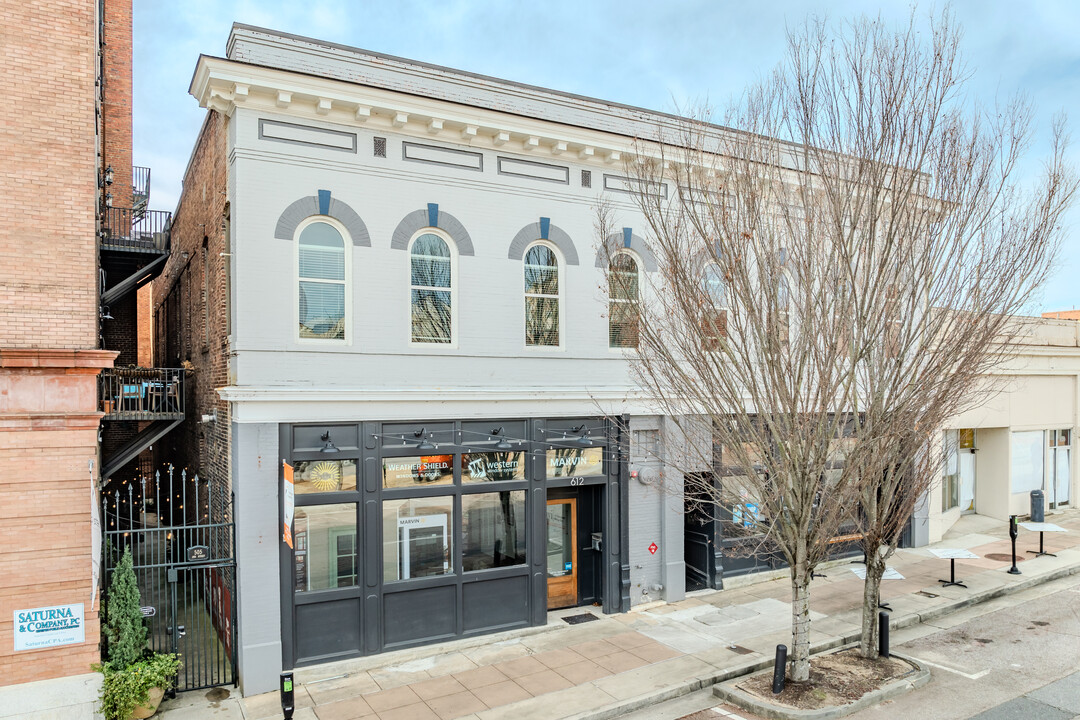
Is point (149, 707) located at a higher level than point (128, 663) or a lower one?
lower

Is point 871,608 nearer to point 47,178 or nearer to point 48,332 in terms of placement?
point 48,332

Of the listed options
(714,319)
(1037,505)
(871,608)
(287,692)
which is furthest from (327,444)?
(1037,505)

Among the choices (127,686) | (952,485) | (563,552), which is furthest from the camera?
(952,485)

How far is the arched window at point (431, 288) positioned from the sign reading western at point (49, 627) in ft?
18.7

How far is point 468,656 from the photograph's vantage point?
1072cm

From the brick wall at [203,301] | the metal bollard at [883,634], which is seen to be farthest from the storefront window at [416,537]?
the metal bollard at [883,634]

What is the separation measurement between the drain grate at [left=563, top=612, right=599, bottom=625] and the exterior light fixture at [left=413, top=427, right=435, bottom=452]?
4039mm

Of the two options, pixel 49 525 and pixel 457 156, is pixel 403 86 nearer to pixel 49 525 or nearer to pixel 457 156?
pixel 457 156

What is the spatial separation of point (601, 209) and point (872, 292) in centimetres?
477

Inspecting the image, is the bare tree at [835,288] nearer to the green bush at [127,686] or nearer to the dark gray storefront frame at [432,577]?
the dark gray storefront frame at [432,577]

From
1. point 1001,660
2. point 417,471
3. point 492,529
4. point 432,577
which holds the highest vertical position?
point 417,471

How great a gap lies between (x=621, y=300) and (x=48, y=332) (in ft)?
28.1

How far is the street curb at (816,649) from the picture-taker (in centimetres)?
901

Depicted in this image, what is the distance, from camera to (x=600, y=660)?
10.5 m
